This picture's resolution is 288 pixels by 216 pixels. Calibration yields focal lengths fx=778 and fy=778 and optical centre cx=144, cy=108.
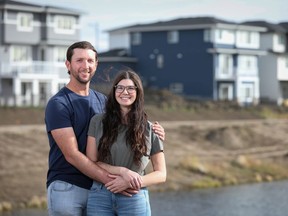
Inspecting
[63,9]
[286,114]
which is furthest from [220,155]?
[63,9]

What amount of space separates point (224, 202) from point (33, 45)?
26848 mm

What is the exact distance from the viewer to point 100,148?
5.08 m

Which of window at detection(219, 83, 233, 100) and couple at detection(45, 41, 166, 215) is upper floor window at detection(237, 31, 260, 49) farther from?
couple at detection(45, 41, 166, 215)

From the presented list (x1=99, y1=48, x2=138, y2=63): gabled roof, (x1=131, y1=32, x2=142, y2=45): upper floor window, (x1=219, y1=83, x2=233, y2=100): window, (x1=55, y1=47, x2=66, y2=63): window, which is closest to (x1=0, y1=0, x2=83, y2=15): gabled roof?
(x1=55, y1=47, x2=66, y2=63): window

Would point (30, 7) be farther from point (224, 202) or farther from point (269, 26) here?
point (224, 202)

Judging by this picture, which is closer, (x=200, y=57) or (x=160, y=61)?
(x=200, y=57)

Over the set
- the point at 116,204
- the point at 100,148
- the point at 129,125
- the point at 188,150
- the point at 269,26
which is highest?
the point at 269,26

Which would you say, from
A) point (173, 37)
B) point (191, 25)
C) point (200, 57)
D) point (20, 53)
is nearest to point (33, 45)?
point (20, 53)

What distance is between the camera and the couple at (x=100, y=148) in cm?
506

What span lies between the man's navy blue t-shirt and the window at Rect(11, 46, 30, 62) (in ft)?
133

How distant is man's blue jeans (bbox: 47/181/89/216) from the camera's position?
524 cm

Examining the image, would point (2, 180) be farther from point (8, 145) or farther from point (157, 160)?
point (157, 160)

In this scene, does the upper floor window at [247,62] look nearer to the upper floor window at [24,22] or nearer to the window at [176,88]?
the window at [176,88]

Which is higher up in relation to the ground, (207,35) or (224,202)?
(207,35)
